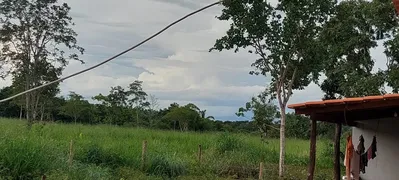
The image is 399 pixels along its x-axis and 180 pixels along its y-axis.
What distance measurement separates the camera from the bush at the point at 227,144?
1398 cm

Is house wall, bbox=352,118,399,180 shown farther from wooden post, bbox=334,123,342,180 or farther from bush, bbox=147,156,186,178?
bush, bbox=147,156,186,178

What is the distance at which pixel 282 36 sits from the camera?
1177 centimetres

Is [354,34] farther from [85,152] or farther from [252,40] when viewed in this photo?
[85,152]

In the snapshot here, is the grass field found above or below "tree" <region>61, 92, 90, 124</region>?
below

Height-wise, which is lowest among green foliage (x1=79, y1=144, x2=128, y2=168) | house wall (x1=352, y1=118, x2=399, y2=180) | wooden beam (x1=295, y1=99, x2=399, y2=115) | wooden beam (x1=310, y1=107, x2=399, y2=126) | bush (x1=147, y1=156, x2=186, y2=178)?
bush (x1=147, y1=156, x2=186, y2=178)

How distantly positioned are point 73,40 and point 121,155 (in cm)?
882

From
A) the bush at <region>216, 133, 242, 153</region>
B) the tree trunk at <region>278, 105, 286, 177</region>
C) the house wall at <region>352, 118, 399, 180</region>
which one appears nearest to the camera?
the house wall at <region>352, 118, 399, 180</region>

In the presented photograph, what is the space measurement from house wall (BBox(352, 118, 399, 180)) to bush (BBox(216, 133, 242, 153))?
5.87 metres

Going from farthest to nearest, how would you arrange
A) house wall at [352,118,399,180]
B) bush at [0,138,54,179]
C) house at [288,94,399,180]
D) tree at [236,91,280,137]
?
tree at [236,91,280,137], bush at [0,138,54,179], house wall at [352,118,399,180], house at [288,94,399,180]

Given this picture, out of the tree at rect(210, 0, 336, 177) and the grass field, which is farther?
the tree at rect(210, 0, 336, 177)

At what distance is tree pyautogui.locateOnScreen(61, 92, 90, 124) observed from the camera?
25.1 m

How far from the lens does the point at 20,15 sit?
17859mm

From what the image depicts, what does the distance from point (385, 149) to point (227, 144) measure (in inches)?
283

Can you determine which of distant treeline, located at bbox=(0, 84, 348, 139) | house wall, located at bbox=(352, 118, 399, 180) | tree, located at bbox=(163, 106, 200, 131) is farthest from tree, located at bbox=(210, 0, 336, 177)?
tree, located at bbox=(163, 106, 200, 131)
